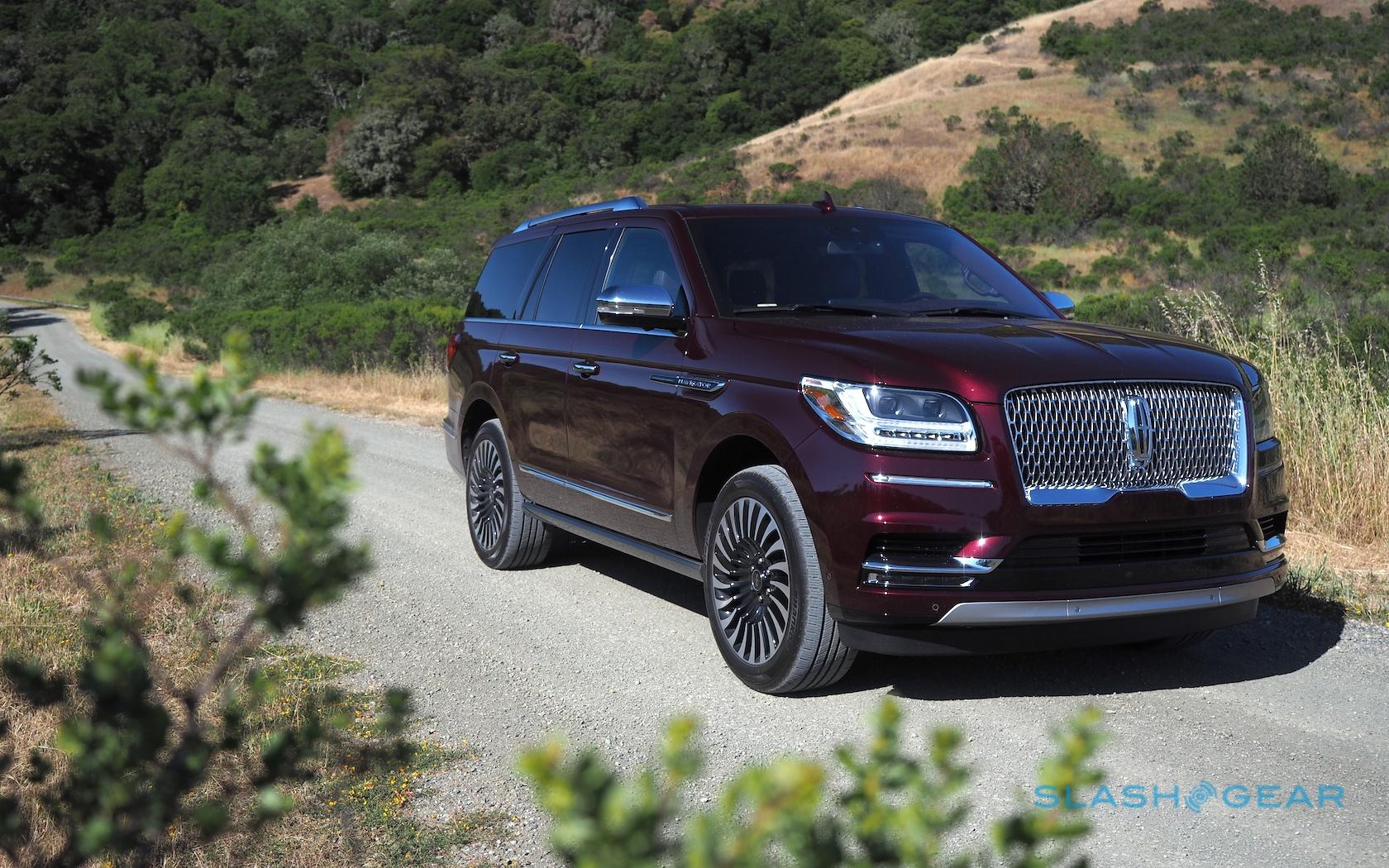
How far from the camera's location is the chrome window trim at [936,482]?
14.7ft

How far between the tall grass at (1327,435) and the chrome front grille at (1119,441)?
3.13m

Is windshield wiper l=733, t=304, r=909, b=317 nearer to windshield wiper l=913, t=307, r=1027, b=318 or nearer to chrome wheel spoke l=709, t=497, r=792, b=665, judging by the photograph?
windshield wiper l=913, t=307, r=1027, b=318

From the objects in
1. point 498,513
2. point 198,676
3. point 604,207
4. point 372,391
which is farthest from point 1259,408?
point 372,391

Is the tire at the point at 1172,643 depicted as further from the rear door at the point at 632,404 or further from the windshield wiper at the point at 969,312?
the rear door at the point at 632,404

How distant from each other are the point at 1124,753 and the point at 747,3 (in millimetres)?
132344

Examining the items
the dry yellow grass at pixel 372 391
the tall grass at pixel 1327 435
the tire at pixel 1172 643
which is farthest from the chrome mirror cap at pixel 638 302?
the dry yellow grass at pixel 372 391

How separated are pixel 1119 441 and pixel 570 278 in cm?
332

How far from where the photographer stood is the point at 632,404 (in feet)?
19.7

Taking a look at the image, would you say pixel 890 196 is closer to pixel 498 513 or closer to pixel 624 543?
pixel 498 513

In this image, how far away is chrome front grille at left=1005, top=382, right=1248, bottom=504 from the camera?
4582 millimetres

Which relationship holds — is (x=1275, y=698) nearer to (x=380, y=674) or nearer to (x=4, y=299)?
(x=380, y=674)

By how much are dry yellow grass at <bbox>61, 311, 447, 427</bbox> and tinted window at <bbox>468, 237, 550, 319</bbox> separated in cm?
666

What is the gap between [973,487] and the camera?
448cm

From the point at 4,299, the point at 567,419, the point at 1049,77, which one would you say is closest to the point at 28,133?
the point at 4,299
